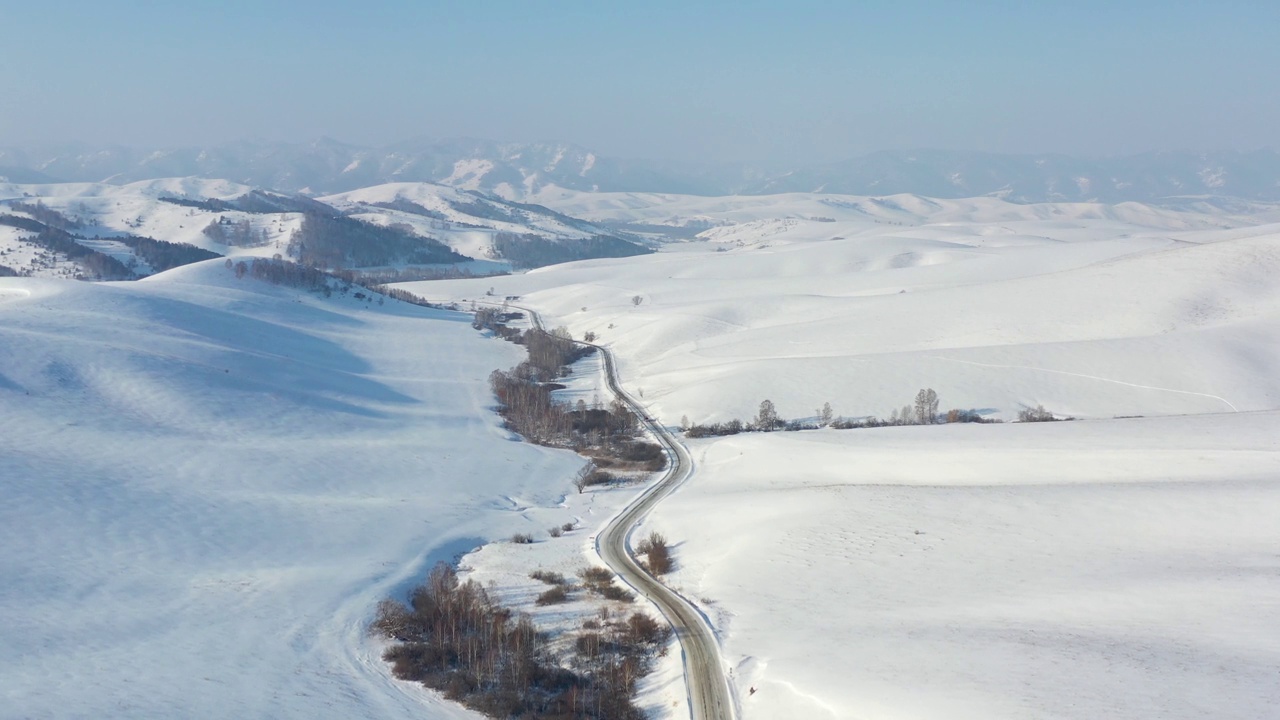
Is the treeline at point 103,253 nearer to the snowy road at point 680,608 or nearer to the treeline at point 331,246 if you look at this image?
the treeline at point 331,246

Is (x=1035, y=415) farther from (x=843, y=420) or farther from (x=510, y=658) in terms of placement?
(x=510, y=658)

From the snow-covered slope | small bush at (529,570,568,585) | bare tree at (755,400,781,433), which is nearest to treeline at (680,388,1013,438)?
bare tree at (755,400,781,433)

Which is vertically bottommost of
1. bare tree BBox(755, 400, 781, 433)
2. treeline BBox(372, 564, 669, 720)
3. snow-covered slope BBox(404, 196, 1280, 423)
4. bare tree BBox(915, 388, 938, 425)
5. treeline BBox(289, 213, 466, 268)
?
treeline BBox(372, 564, 669, 720)

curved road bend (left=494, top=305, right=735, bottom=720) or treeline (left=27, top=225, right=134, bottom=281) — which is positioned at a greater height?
treeline (left=27, top=225, right=134, bottom=281)

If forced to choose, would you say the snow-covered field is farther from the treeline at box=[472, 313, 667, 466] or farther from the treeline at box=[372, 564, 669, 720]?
the treeline at box=[472, 313, 667, 466]

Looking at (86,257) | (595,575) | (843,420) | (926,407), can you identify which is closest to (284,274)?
(86,257)

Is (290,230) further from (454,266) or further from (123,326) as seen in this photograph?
(123,326)

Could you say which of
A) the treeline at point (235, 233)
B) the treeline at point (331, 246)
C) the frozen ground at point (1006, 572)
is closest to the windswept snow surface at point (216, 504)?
the frozen ground at point (1006, 572)

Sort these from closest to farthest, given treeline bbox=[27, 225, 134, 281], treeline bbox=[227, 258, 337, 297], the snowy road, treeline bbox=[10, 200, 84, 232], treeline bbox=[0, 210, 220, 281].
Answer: the snowy road
treeline bbox=[227, 258, 337, 297]
treeline bbox=[27, 225, 134, 281]
treeline bbox=[0, 210, 220, 281]
treeline bbox=[10, 200, 84, 232]
